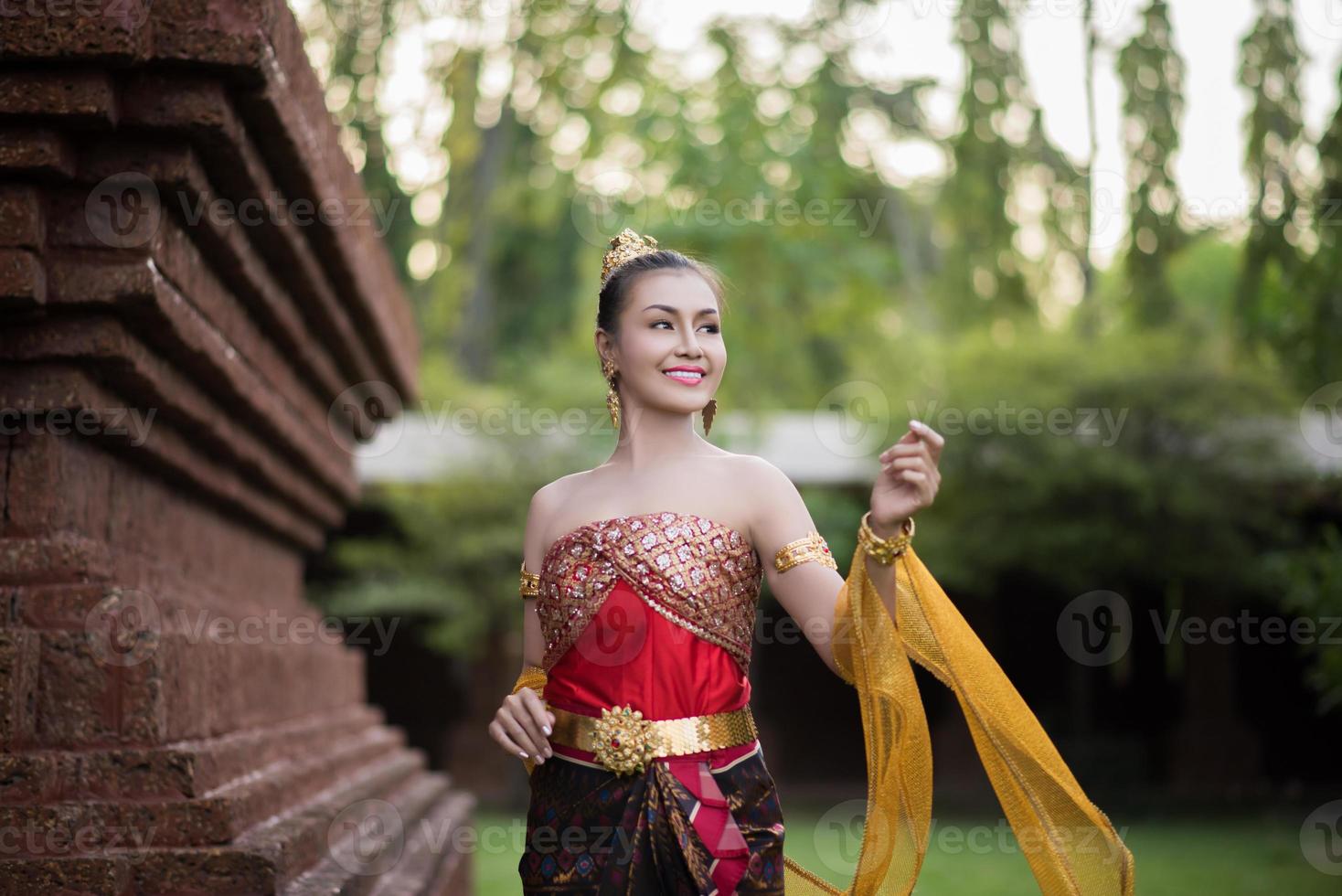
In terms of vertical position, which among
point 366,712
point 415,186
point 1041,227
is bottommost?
Answer: point 366,712

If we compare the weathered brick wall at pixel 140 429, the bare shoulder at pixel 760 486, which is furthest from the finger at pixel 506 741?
the bare shoulder at pixel 760 486

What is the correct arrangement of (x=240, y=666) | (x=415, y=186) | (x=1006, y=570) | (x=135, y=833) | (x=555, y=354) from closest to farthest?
(x=135, y=833)
(x=240, y=666)
(x=415, y=186)
(x=1006, y=570)
(x=555, y=354)

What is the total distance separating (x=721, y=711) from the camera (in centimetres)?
228

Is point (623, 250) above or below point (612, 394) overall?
above

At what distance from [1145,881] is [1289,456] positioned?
4602 mm

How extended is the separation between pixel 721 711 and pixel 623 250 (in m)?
0.87

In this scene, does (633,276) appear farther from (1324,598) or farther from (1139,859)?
(1139,859)

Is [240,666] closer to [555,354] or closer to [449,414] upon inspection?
[449,414]

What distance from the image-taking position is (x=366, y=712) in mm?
5125

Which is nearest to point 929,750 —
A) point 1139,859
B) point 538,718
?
point 538,718

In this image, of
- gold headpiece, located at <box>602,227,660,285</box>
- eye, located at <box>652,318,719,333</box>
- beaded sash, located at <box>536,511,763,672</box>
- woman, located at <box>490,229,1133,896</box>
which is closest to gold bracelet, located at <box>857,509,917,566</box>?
woman, located at <box>490,229,1133,896</box>

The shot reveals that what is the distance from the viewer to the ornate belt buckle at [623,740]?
7.30ft

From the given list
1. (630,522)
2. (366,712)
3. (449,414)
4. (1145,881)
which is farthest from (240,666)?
(449,414)

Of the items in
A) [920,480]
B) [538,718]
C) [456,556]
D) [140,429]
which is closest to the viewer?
[920,480]
